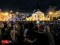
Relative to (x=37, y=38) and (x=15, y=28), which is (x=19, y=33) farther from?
(x=37, y=38)

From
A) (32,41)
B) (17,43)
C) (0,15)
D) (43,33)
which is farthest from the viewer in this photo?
(0,15)

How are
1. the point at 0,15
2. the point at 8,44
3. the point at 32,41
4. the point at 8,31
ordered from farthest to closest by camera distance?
the point at 0,15 → the point at 8,31 → the point at 8,44 → the point at 32,41

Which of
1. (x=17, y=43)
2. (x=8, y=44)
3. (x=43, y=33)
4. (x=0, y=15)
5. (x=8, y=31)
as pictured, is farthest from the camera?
(x=0, y=15)

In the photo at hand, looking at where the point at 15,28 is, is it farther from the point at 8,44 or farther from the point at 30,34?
the point at 30,34

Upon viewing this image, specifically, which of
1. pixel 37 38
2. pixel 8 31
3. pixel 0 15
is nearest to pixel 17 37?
pixel 8 31

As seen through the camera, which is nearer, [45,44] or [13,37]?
[45,44]

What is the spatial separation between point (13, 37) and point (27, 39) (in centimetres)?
205

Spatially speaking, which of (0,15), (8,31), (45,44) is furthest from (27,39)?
(0,15)

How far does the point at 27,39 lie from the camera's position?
9.27 meters

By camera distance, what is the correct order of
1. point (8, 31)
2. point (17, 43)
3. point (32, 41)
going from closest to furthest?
point (32, 41)
point (17, 43)
point (8, 31)

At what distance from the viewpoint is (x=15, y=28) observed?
1125 cm

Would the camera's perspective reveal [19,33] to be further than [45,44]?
Yes

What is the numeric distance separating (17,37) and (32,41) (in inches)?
94.4

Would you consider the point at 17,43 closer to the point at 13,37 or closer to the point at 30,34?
the point at 13,37
